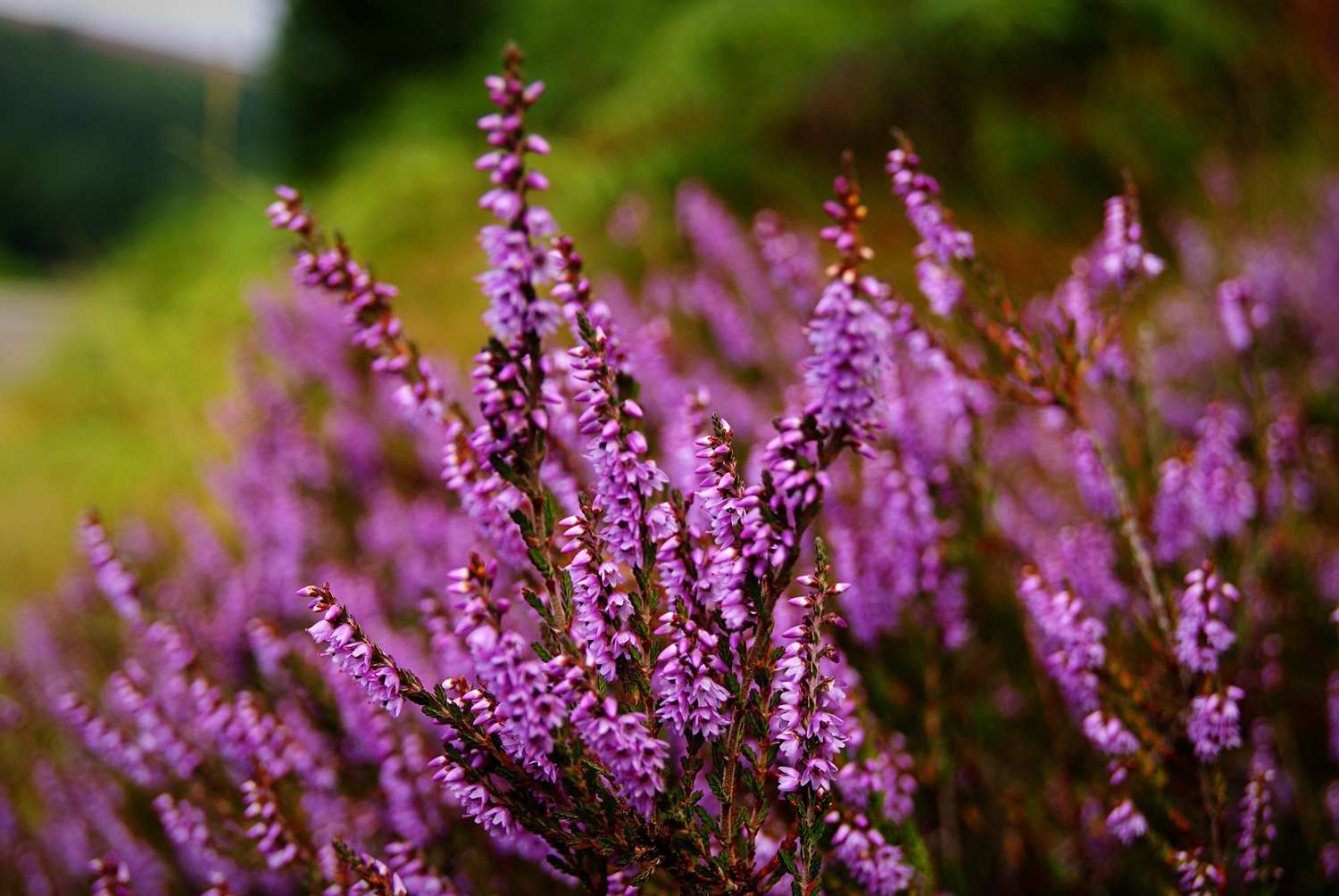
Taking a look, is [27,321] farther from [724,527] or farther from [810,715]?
[810,715]

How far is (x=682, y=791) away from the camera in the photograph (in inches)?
51.9

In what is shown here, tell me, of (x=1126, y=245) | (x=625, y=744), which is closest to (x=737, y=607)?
(x=625, y=744)

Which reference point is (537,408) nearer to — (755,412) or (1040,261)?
(755,412)

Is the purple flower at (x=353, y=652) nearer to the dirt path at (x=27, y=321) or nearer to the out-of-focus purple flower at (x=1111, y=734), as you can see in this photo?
the out-of-focus purple flower at (x=1111, y=734)

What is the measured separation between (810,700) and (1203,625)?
852 mm

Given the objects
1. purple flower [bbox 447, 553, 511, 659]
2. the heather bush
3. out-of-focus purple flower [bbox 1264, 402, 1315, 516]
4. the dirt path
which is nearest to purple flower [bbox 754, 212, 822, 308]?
the heather bush

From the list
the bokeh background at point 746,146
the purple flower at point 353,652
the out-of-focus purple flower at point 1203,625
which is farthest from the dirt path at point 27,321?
the out-of-focus purple flower at point 1203,625

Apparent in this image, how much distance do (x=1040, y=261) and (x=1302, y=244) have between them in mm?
1532

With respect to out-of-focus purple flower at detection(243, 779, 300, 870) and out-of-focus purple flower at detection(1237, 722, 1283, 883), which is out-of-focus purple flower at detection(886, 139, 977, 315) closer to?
out-of-focus purple flower at detection(1237, 722, 1283, 883)

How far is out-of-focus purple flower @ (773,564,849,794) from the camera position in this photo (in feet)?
4.20

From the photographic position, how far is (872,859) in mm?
1598

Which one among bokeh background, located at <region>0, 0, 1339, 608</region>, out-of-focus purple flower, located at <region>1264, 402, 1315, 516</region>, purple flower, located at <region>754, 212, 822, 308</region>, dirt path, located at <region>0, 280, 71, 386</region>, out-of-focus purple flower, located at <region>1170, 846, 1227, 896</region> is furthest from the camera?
dirt path, located at <region>0, 280, 71, 386</region>

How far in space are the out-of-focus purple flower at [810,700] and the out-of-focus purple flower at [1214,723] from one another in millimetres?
783

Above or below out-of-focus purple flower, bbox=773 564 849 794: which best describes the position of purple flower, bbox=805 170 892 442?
above
